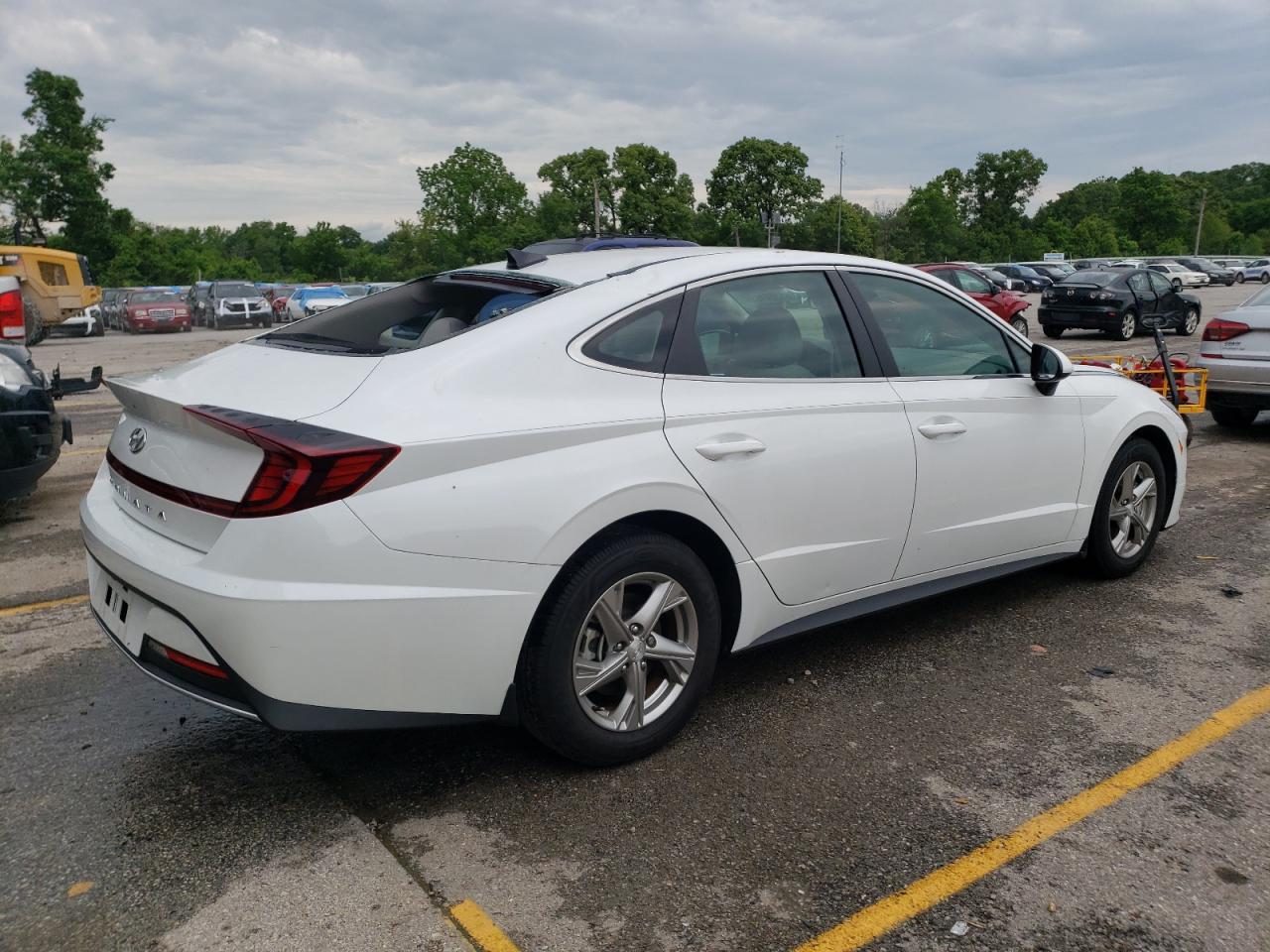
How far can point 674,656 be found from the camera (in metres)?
3.18

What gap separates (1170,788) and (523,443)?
2.16 m

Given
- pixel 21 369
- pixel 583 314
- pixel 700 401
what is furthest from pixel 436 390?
pixel 21 369

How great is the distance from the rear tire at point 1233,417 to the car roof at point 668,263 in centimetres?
753

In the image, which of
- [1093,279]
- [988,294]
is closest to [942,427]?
[988,294]

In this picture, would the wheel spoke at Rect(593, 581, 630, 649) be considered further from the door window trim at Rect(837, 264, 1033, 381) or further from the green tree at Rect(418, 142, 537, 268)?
the green tree at Rect(418, 142, 537, 268)

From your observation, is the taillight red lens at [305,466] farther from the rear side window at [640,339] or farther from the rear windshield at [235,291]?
the rear windshield at [235,291]

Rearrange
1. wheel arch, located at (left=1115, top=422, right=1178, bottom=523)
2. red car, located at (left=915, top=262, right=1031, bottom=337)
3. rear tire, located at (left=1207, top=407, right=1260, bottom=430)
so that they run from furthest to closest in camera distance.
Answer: red car, located at (left=915, top=262, right=1031, bottom=337) < rear tire, located at (left=1207, top=407, right=1260, bottom=430) < wheel arch, located at (left=1115, top=422, right=1178, bottom=523)

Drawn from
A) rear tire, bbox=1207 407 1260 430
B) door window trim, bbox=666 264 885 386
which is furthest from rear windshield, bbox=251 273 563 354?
rear tire, bbox=1207 407 1260 430

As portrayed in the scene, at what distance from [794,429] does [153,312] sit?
3337 centimetres

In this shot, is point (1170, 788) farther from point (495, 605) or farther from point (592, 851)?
point (495, 605)

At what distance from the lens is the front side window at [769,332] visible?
3352 mm

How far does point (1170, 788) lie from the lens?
3.05 metres

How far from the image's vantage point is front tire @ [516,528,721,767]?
2871 millimetres

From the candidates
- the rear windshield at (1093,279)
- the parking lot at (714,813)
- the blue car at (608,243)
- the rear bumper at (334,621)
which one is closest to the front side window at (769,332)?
the rear bumper at (334,621)
